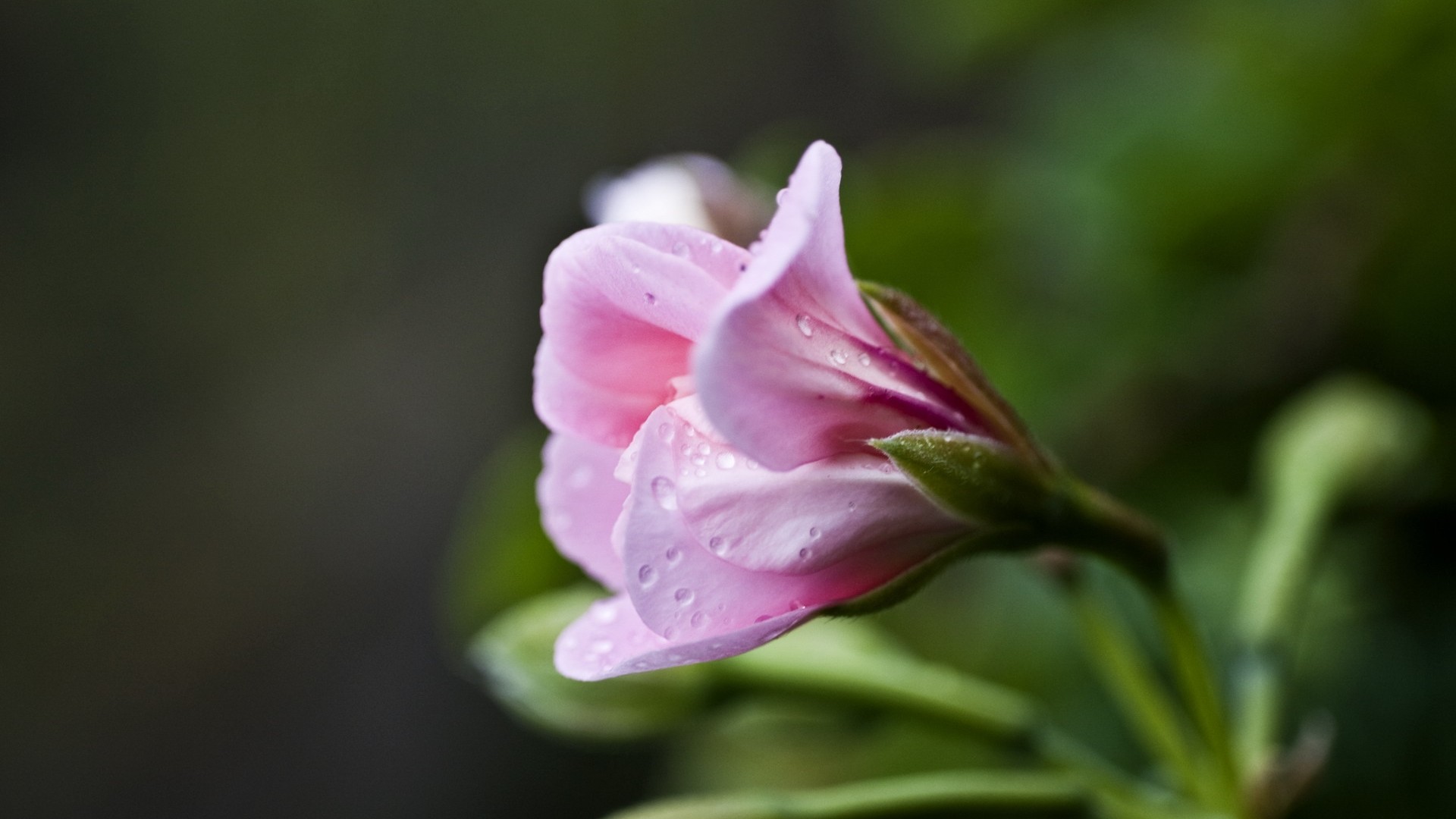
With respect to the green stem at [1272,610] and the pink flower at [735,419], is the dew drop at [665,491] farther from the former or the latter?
the green stem at [1272,610]

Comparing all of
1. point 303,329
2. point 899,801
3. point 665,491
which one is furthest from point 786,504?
point 303,329

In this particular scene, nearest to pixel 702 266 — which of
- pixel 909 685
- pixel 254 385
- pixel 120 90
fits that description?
pixel 909 685

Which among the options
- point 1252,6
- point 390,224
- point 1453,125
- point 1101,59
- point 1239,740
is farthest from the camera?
point 390,224

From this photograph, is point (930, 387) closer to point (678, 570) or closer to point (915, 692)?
point (678, 570)

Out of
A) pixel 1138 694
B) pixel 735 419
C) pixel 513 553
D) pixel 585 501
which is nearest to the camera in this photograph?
pixel 735 419

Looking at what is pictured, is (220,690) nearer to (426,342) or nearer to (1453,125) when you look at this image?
(426,342)

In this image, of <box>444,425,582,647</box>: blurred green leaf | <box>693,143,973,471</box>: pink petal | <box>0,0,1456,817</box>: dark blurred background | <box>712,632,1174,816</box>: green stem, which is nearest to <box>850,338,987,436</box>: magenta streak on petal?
<box>693,143,973,471</box>: pink petal

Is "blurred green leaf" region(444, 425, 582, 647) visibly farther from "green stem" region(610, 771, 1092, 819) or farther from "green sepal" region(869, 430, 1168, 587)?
"green sepal" region(869, 430, 1168, 587)
